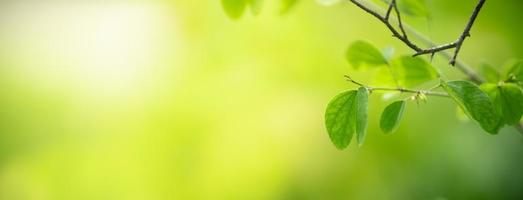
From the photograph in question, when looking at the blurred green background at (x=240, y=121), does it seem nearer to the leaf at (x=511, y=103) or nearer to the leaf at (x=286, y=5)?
the leaf at (x=286, y=5)

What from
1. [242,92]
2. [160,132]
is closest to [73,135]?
[160,132]

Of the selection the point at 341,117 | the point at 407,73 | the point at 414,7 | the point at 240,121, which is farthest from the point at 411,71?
the point at 240,121

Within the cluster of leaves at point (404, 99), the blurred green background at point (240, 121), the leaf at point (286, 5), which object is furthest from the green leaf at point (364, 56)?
the blurred green background at point (240, 121)

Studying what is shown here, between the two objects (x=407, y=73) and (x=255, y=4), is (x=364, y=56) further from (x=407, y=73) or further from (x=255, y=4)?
(x=255, y=4)

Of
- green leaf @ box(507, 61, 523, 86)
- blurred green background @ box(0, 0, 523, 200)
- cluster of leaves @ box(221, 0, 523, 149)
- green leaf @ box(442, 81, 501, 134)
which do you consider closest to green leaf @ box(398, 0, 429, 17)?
cluster of leaves @ box(221, 0, 523, 149)

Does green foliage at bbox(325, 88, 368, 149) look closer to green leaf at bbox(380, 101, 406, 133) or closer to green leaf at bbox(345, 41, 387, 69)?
green leaf at bbox(380, 101, 406, 133)

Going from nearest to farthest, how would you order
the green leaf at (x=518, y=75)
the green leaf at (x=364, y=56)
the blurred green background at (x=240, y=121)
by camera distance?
the green leaf at (x=518, y=75) < the green leaf at (x=364, y=56) < the blurred green background at (x=240, y=121)
